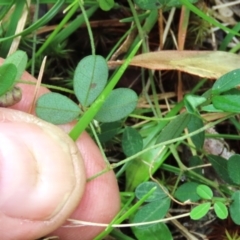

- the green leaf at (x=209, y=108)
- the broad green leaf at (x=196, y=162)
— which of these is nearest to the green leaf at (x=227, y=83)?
the green leaf at (x=209, y=108)

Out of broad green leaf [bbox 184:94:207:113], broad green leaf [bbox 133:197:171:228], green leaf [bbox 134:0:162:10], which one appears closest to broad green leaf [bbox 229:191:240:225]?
broad green leaf [bbox 133:197:171:228]

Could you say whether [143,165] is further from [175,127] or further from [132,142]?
[175,127]

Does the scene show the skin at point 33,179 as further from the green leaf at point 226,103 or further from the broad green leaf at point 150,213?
the green leaf at point 226,103

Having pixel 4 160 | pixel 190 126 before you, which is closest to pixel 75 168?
pixel 4 160

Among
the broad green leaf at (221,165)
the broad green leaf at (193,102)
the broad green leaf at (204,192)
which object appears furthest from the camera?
the broad green leaf at (221,165)

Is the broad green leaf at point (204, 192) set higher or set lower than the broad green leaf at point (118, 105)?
lower

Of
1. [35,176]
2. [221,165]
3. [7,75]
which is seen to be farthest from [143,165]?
[7,75]

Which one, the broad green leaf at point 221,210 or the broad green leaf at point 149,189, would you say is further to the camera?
the broad green leaf at point 149,189

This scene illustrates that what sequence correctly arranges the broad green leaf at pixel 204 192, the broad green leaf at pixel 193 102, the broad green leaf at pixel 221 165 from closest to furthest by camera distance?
the broad green leaf at pixel 193 102
the broad green leaf at pixel 204 192
the broad green leaf at pixel 221 165

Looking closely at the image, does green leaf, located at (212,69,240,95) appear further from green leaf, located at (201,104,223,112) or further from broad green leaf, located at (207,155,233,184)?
broad green leaf, located at (207,155,233,184)
